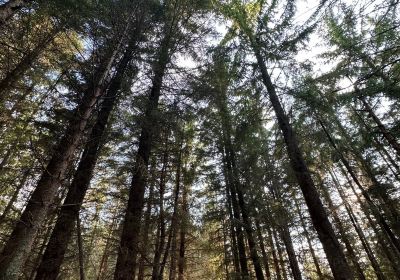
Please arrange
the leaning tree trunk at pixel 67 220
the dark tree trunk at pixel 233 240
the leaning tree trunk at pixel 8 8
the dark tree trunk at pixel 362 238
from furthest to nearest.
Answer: the dark tree trunk at pixel 362 238 < the dark tree trunk at pixel 233 240 < the leaning tree trunk at pixel 67 220 < the leaning tree trunk at pixel 8 8

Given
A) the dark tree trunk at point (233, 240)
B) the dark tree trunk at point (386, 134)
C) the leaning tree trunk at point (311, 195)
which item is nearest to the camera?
the dark tree trunk at point (386, 134)

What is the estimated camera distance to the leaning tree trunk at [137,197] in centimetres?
651

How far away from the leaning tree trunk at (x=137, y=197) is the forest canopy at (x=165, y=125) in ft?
0.13

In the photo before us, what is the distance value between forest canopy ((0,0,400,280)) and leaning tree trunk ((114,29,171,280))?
0.13 feet

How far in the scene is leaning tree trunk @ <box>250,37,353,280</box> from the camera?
6.30m

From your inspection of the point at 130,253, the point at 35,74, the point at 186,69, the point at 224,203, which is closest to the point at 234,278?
the point at 224,203

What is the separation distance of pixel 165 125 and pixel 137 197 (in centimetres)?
237

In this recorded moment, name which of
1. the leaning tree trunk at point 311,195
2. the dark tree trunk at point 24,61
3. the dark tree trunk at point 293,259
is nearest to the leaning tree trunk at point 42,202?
the dark tree trunk at point 24,61

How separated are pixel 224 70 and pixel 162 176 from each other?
523 cm

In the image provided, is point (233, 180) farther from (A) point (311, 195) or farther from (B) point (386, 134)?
(B) point (386, 134)

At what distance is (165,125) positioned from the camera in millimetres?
8234

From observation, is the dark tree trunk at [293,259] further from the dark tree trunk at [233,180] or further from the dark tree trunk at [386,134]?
the dark tree trunk at [386,134]

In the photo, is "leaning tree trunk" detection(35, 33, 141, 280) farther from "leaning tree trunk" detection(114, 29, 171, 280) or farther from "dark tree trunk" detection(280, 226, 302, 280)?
"dark tree trunk" detection(280, 226, 302, 280)

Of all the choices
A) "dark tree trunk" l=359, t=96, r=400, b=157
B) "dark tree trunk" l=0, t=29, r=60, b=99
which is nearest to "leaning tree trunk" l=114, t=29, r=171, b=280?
"dark tree trunk" l=0, t=29, r=60, b=99
